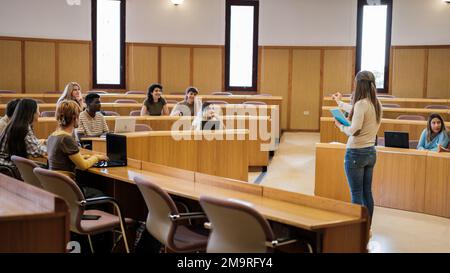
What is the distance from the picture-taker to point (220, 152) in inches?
281

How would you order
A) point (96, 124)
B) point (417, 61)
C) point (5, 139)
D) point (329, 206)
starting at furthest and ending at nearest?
1. point (417, 61)
2. point (96, 124)
3. point (5, 139)
4. point (329, 206)

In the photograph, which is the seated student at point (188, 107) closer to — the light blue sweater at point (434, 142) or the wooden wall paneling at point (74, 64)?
the light blue sweater at point (434, 142)

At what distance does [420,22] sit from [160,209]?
11002 millimetres

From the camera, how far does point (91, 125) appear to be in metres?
6.87

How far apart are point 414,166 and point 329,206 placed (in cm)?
335

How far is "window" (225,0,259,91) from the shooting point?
1383cm

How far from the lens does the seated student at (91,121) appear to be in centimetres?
679

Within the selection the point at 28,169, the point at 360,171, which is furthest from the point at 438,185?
the point at 28,169

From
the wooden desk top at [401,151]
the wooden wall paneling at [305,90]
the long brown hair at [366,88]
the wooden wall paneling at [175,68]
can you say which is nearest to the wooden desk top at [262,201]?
the long brown hair at [366,88]

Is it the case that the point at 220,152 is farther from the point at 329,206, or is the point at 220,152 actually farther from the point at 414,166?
the point at 329,206

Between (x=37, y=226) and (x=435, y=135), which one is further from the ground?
(x=435, y=135)

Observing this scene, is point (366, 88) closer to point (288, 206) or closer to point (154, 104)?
point (288, 206)

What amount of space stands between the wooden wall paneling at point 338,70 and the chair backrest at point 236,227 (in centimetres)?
1080
